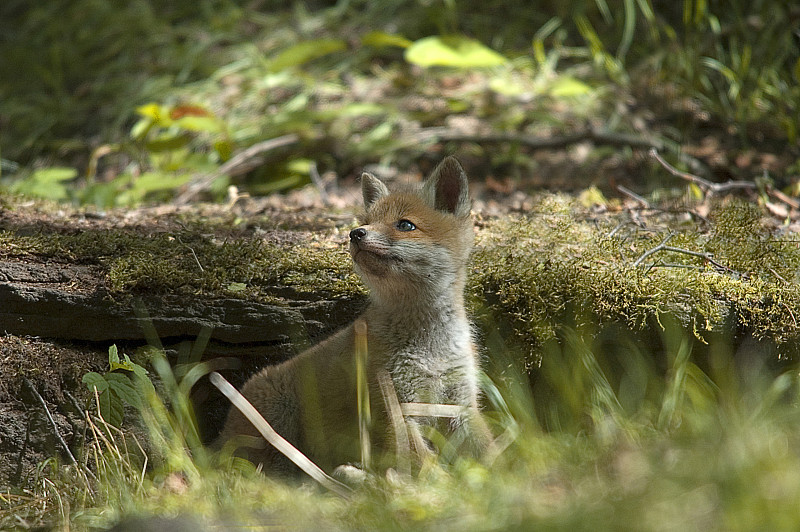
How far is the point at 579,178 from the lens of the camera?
717 cm

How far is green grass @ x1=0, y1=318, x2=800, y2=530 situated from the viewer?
2254 mm

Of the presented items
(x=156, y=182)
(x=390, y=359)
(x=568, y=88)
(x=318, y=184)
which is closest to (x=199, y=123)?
(x=156, y=182)

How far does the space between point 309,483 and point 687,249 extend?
256cm

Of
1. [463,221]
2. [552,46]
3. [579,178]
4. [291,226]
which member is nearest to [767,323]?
[463,221]

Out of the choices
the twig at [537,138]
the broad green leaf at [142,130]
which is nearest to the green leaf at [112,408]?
the broad green leaf at [142,130]

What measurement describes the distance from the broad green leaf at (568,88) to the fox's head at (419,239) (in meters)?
3.75

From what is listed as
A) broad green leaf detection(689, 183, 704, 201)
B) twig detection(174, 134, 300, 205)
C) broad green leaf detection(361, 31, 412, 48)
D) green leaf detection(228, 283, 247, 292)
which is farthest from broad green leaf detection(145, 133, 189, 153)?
broad green leaf detection(689, 183, 704, 201)

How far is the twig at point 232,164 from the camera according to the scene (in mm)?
7058

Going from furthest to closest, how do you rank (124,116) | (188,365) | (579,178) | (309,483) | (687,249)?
(124,116)
(579,178)
(687,249)
(188,365)
(309,483)

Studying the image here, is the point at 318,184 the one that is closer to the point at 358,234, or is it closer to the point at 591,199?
the point at 591,199

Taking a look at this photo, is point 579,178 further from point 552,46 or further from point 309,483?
point 309,483

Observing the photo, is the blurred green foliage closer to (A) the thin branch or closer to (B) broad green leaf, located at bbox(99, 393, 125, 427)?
(A) the thin branch

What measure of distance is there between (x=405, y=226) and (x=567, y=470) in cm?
160

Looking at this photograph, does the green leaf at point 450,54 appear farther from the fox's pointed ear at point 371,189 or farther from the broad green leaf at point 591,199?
the fox's pointed ear at point 371,189
